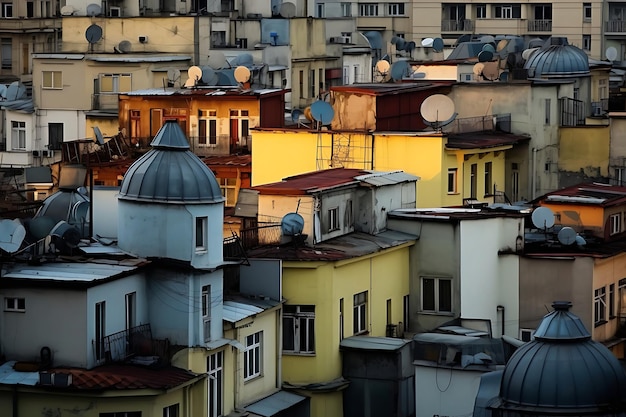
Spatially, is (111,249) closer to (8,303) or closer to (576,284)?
(8,303)

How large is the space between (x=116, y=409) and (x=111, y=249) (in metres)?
5.33

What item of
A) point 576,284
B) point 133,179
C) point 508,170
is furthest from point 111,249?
point 508,170

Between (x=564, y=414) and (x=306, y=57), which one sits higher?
(x=306, y=57)

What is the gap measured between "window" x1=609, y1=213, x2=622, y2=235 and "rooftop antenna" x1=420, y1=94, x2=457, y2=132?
723 centimetres

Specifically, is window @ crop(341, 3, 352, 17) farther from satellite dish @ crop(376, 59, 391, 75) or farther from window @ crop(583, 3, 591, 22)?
satellite dish @ crop(376, 59, 391, 75)

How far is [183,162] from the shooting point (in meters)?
62.2

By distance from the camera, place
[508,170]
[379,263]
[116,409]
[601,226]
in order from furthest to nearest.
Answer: [508,170] < [601,226] < [379,263] < [116,409]

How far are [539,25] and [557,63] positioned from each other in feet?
205

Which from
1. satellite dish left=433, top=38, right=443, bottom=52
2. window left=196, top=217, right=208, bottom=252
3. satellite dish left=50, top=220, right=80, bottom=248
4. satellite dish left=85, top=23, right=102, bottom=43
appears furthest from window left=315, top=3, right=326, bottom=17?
window left=196, top=217, right=208, bottom=252

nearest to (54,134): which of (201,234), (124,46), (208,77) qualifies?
(124,46)

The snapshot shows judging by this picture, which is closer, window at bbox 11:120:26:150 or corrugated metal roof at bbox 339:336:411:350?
corrugated metal roof at bbox 339:336:411:350

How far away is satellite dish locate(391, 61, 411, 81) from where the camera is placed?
101 meters

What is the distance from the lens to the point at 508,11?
6467 inches

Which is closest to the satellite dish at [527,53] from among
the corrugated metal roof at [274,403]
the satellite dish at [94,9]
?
the satellite dish at [94,9]
